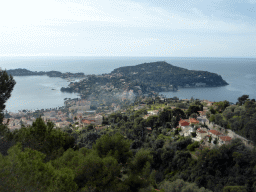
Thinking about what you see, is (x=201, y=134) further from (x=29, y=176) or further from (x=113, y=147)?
(x=29, y=176)

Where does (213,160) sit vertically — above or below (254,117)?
below

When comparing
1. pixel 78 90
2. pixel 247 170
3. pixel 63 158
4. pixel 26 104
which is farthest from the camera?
pixel 78 90

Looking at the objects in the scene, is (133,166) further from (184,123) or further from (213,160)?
(184,123)

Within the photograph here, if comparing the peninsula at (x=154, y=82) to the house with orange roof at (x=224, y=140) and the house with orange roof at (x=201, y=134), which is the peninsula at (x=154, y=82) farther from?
the house with orange roof at (x=224, y=140)

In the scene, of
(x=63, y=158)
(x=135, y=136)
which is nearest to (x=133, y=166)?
Answer: (x=63, y=158)

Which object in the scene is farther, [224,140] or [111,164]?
[224,140]

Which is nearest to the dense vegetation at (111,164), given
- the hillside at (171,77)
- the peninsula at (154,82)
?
the peninsula at (154,82)

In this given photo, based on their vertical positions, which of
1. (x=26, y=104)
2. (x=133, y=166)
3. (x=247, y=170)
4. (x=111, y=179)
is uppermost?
(x=111, y=179)

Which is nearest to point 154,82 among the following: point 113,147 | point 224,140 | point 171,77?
point 171,77
